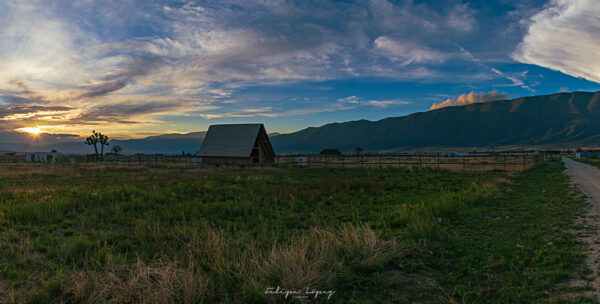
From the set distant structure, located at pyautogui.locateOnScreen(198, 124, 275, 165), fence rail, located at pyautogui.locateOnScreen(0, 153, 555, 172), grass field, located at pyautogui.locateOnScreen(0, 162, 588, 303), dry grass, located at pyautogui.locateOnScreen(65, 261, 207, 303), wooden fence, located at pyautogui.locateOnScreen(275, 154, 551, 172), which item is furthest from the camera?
distant structure, located at pyautogui.locateOnScreen(198, 124, 275, 165)

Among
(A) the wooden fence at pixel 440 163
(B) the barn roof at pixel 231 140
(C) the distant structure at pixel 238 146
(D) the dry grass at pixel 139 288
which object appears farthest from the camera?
(B) the barn roof at pixel 231 140

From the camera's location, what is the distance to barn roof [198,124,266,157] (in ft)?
140

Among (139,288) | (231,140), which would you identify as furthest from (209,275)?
(231,140)

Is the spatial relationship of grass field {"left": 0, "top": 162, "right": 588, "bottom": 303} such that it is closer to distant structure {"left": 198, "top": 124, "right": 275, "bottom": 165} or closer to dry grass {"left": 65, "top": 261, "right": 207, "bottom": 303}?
dry grass {"left": 65, "top": 261, "right": 207, "bottom": 303}

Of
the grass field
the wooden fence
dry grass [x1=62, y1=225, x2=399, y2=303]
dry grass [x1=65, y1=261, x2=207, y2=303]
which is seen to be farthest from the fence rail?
dry grass [x1=65, y1=261, x2=207, y2=303]

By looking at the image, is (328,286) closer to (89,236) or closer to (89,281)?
(89,281)

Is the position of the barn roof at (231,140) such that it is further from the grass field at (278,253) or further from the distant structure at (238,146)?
the grass field at (278,253)

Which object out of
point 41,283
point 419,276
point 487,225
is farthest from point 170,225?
point 487,225

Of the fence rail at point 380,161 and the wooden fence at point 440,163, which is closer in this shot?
the wooden fence at point 440,163

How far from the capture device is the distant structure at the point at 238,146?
139 feet

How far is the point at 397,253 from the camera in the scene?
632 centimetres

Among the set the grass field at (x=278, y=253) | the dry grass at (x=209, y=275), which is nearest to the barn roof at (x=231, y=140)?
the grass field at (x=278, y=253)

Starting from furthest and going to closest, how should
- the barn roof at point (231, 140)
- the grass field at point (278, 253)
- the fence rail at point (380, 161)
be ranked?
the barn roof at point (231, 140), the fence rail at point (380, 161), the grass field at point (278, 253)

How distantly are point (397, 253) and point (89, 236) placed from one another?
296 inches
